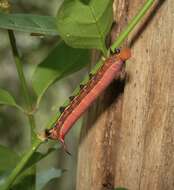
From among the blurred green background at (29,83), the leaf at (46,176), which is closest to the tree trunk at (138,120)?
the leaf at (46,176)

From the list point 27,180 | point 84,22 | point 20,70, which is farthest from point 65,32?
point 27,180

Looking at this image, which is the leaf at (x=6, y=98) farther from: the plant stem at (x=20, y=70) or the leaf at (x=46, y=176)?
the leaf at (x=46, y=176)

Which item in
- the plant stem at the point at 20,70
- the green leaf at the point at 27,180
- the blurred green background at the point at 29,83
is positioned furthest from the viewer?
the blurred green background at the point at 29,83

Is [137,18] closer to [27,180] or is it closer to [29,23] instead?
[29,23]

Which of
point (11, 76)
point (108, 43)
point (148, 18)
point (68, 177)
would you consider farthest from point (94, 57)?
point (68, 177)

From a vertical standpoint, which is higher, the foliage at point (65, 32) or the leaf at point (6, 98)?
the foliage at point (65, 32)

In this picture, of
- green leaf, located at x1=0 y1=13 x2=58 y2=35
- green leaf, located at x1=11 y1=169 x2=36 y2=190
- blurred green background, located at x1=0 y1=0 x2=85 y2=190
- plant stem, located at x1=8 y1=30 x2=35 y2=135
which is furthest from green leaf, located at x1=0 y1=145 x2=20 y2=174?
blurred green background, located at x1=0 y1=0 x2=85 y2=190

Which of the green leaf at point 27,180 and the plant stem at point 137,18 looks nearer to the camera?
the plant stem at point 137,18
